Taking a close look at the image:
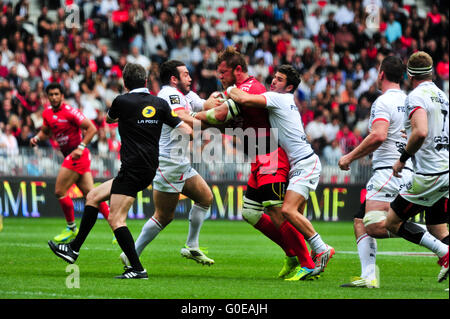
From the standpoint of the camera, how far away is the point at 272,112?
997cm

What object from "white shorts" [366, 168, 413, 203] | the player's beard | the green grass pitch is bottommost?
the green grass pitch

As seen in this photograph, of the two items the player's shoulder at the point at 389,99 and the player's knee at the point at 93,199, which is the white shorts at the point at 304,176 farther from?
the player's knee at the point at 93,199

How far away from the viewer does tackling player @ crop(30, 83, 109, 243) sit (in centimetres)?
1463

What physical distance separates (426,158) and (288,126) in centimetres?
197

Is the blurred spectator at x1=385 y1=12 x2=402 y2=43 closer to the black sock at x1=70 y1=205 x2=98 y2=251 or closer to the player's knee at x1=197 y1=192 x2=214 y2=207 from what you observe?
the player's knee at x1=197 y1=192 x2=214 y2=207

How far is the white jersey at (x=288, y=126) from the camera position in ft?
32.5

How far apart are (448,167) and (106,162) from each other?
44.8 ft

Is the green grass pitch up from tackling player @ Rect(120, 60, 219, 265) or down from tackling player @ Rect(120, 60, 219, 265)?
down

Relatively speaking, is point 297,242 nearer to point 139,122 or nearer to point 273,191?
point 273,191

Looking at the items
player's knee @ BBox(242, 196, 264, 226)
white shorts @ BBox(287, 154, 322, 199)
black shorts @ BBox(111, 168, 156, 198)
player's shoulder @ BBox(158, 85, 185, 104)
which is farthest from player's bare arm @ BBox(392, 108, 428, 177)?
player's shoulder @ BBox(158, 85, 185, 104)

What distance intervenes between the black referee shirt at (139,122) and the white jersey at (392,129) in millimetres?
2340

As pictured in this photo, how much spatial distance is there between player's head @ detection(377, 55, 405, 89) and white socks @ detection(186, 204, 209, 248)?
11.2 feet

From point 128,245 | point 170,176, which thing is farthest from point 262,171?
point 128,245
